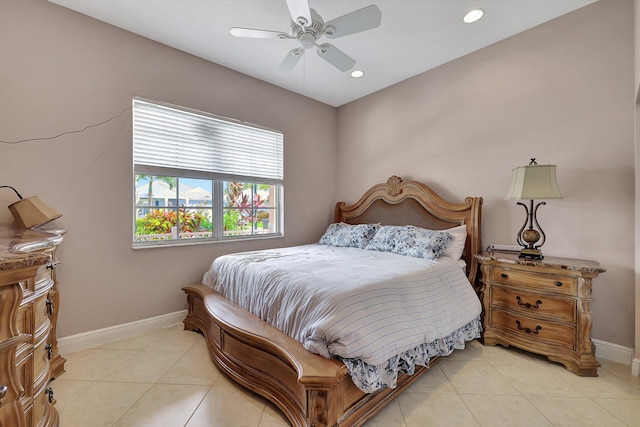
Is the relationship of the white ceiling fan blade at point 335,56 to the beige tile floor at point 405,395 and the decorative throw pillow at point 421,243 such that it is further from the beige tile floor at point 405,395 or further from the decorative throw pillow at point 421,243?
the beige tile floor at point 405,395

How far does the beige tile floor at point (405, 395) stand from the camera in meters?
1.56

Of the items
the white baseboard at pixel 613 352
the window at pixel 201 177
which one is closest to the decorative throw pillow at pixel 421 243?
the white baseboard at pixel 613 352

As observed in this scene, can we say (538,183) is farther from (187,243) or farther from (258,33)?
(187,243)

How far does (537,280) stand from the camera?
86.7 inches

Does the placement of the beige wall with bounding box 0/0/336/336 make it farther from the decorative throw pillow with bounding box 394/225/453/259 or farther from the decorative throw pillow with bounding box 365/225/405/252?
the decorative throw pillow with bounding box 394/225/453/259

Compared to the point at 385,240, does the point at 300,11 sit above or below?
above

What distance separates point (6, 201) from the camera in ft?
6.78

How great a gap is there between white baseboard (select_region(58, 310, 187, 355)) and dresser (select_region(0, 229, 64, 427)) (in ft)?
3.70

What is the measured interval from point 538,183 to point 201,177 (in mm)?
3262

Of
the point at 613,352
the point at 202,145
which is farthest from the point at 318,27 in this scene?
the point at 613,352

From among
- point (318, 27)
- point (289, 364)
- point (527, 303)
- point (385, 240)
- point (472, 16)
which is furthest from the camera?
point (385, 240)

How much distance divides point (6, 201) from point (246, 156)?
2.12 metres

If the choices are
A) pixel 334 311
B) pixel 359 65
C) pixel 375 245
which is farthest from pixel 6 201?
pixel 359 65

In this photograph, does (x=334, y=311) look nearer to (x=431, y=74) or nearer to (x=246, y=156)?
(x=246, y=156)
